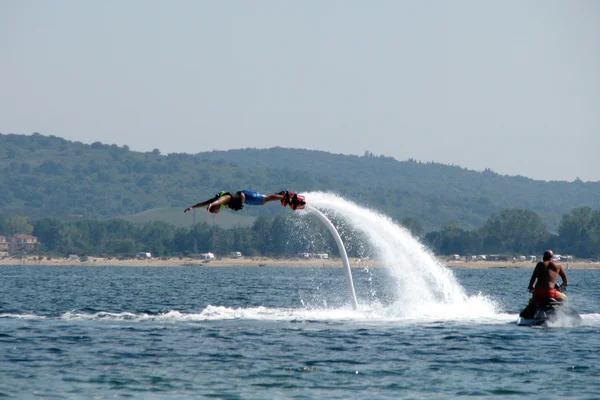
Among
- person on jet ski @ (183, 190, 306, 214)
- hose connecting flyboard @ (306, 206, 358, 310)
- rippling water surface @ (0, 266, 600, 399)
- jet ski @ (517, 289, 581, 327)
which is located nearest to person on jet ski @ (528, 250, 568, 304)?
jet ski @ (517, 289, 581, 327)

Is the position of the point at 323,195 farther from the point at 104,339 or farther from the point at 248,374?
the point at 248,374

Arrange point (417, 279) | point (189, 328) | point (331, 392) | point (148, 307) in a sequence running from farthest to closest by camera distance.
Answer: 1. point (148, 307)
2. point (417, 279)
3. point (189, 328)
4. point (331, 392)

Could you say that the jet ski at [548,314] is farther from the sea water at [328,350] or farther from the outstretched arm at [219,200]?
the outstretched arm at [219,200]

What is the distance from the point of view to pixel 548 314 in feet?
124

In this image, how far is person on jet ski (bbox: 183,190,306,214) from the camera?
30.3 meters

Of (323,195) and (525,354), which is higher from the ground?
(323,195)

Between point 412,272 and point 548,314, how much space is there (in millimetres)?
9208

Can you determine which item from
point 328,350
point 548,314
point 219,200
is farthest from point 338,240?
point 219,200

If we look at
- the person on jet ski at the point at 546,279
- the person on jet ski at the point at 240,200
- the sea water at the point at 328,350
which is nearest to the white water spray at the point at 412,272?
→ the sea water at the point at 328,350

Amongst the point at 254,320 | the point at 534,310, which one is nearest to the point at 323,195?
the point at 254,320

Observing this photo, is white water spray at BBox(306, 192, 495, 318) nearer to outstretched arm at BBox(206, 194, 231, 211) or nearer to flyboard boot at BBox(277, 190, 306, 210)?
flyboard boot at BBox(277, 190, 306, 210)

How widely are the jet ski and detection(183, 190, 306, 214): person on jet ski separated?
1019cm

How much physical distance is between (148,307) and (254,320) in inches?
621

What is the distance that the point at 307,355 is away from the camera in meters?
30.4
